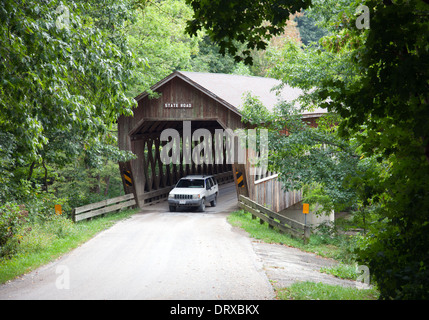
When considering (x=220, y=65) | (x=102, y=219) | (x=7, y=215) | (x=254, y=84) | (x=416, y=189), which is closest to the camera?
(x=416, y=189)

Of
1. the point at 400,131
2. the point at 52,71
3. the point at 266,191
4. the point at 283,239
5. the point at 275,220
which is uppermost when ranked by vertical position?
the point at 52,71

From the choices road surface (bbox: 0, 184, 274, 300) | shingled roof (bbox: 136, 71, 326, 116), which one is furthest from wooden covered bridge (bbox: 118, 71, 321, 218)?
road surface (bbox: 0, 184, 274, 300)

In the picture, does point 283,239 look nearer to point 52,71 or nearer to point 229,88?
point 229,88

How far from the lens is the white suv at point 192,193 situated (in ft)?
65.9

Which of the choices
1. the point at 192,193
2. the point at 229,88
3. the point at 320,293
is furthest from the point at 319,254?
the point at 229,88

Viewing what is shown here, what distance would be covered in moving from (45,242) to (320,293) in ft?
24.1

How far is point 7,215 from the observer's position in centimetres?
1016

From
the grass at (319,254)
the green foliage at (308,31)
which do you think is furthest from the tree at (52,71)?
the green foliage at (308,31)

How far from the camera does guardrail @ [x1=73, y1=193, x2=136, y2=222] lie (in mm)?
16625

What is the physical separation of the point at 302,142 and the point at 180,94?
8.50 m

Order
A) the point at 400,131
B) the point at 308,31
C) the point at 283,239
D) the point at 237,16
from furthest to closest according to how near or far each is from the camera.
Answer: the point at 308,31, the point at 283,239, the point at 237,16, the point at 400,131

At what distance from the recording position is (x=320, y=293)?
8.21 metres
